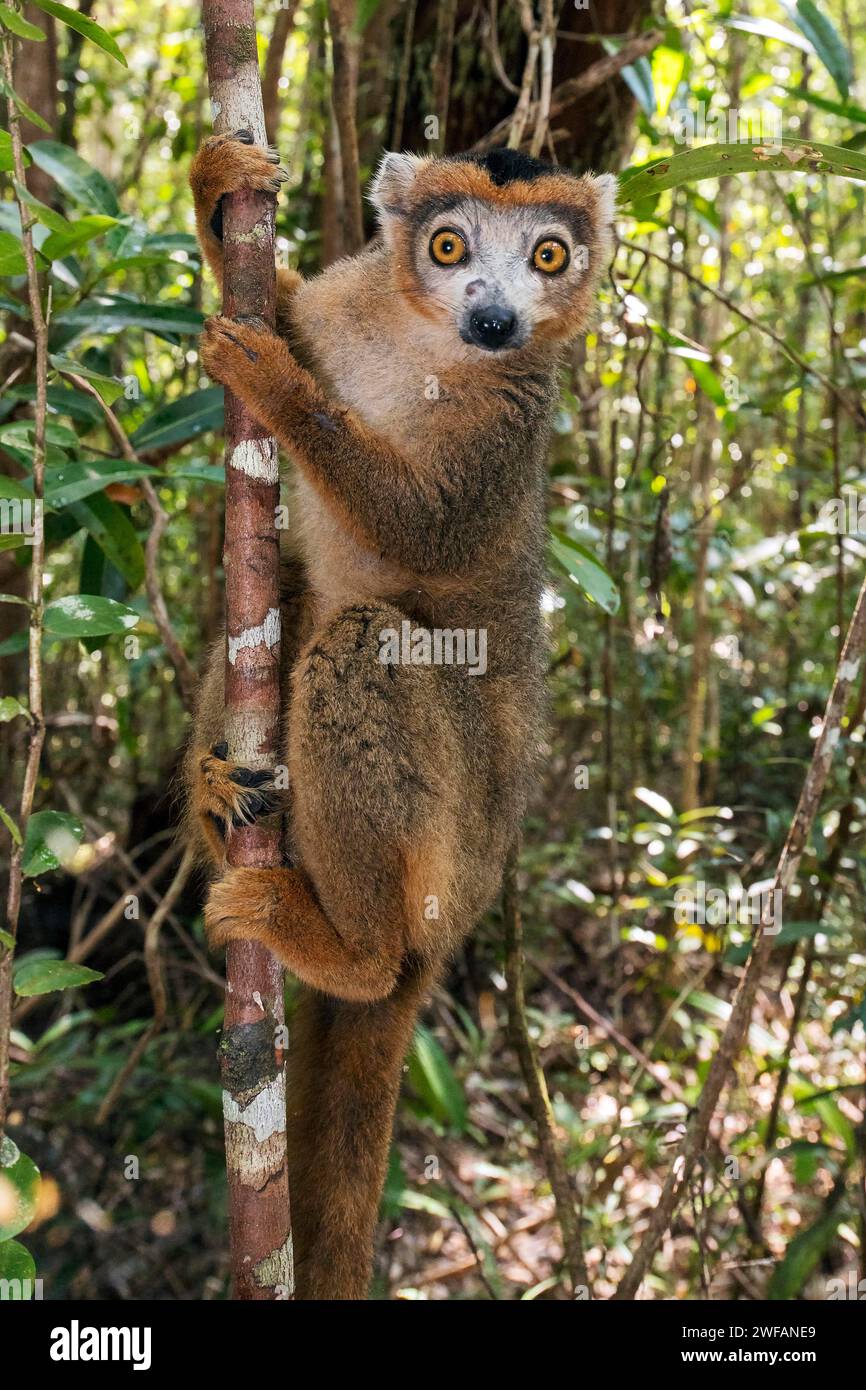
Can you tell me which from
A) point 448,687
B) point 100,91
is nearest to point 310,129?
point 100,91

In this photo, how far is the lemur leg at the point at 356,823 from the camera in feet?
11.4

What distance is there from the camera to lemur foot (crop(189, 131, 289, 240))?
3.31m

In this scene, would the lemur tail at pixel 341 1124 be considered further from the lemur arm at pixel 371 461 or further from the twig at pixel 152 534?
the lemur arm at pixel 371 461

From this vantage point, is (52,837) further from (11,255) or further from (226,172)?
(226,172)

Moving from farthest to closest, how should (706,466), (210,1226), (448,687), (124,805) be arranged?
(124,805) → (706,466) → (210,1226) → (448,687)

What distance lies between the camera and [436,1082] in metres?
5.12

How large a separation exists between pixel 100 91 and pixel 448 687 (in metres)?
5.53

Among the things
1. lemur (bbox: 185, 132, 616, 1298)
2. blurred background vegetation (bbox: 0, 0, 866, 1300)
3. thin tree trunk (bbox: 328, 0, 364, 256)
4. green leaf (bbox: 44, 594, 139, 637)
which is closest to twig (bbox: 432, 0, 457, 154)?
blurred background vegetation (bbox: 0, 0, 866, 1300)

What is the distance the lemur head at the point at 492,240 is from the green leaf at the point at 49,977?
94.5 inches

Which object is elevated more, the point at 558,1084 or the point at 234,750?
the point at 234,750

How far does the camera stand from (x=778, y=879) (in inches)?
156

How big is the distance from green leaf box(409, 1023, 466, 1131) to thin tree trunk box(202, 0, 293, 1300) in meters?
2.08

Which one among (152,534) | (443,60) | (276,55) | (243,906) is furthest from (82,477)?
(276,55)

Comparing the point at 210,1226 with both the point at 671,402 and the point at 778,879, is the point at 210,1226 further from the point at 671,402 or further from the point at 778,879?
the point at 671,402
